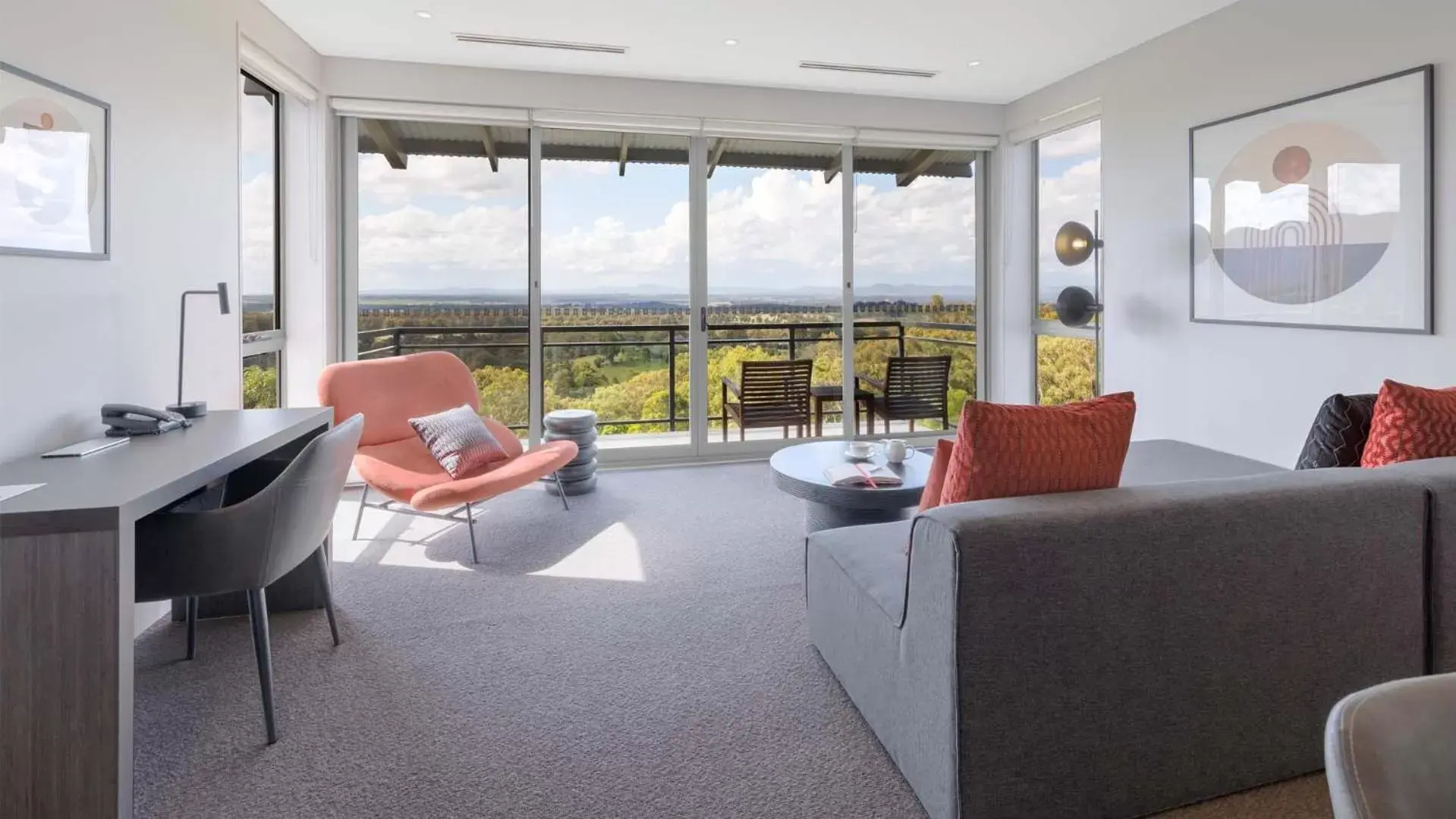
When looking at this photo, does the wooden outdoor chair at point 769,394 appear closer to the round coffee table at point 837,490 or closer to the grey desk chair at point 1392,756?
the round coffee table at point 837,490

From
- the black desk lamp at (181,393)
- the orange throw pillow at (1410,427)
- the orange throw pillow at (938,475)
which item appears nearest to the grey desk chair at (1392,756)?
the orange throw pillow at (938,475)

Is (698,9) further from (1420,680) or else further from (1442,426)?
(1420,680)

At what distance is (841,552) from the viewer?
6.73ft

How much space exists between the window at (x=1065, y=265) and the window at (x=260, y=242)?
458 centimetres

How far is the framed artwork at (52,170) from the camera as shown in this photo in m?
1.99

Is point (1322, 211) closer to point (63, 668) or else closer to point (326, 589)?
point (326, 589)

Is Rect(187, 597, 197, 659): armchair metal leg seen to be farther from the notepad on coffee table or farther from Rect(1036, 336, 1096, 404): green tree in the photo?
Rect(1036, 336, 1096, 404): green tree

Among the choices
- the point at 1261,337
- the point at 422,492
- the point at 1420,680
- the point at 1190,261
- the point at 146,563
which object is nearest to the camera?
the point at 1420,680

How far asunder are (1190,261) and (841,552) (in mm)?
3103

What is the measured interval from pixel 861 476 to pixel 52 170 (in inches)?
105

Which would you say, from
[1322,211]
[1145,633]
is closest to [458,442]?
[1145,633]

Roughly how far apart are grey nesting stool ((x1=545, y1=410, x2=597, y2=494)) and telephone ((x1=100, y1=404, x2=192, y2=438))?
2165mm

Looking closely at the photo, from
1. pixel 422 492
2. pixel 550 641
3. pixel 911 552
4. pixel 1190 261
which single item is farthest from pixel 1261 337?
pixel 422 492

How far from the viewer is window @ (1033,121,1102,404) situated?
4.86 m
